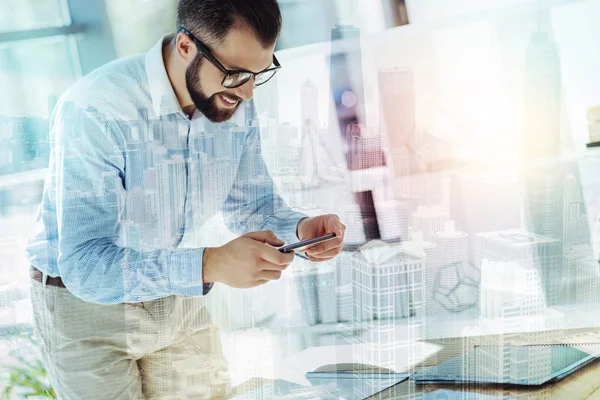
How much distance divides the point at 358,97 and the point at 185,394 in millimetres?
804

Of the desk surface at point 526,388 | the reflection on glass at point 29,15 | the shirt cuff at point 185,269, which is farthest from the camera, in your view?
the desk surface at point 526,388

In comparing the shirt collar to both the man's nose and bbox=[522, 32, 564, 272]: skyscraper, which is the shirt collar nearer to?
the man's nose

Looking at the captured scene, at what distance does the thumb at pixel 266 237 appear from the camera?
4.56 ft

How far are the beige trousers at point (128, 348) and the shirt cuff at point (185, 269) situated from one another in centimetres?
5

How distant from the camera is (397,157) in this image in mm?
1602

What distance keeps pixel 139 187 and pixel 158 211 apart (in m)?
0.07

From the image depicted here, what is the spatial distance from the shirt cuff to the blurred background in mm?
53

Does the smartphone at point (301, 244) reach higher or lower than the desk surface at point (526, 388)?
higher

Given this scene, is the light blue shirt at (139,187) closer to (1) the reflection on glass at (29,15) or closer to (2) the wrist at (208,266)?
(2) the wrist at (208,266)

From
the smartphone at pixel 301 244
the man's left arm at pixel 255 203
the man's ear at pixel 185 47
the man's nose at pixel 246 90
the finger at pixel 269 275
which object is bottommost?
the finger at pixel 269 275

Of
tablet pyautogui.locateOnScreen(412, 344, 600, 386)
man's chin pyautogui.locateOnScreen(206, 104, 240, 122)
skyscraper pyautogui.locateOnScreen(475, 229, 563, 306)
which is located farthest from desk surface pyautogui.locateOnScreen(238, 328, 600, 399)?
man's chin pyautogui.locateOnScreen(206, 104, 240, 122)

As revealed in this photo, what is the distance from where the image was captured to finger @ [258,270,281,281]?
4.49ft

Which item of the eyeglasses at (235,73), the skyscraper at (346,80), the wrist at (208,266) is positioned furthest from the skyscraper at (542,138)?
the wrist at (208,266)

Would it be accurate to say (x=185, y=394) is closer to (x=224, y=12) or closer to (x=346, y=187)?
(x=346, y=187)
